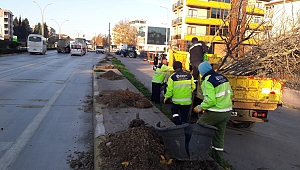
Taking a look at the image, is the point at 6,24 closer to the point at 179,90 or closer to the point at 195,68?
the point at 195,68

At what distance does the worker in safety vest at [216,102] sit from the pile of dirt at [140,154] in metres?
0.57

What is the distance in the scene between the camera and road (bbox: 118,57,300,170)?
17.8 feet

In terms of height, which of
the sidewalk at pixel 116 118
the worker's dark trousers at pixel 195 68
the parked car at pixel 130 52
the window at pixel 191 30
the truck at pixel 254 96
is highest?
the window at pixel 191 30

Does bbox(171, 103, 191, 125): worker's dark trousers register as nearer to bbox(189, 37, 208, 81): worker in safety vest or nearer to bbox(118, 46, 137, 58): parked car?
bbox(189, 37, 208, 81): worker in safety vest

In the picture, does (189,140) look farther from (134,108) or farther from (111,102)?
(111,102)

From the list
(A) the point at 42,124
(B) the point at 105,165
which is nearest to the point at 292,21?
(B) the point at 105,165

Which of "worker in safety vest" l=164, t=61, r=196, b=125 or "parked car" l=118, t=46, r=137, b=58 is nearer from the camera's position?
"worker in safety vest" l=164, t=61, r=196, b=125

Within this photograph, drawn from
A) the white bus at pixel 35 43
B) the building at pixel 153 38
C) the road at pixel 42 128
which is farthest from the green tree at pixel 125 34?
the road at pixel 42 128

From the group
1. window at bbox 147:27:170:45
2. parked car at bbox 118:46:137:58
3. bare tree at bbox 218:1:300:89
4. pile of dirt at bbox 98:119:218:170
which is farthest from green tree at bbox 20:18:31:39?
pile of dirt at bbox 98:119:218:170

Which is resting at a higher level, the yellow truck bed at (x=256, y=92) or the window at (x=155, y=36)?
the window at (x=155, y=36)

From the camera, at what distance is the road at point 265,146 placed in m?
5.43

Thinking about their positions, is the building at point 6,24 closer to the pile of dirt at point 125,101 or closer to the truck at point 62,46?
the truck at point 62,46

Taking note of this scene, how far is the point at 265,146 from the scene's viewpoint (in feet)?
21.5

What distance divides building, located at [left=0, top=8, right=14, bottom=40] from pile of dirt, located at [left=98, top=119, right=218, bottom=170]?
403 feet
